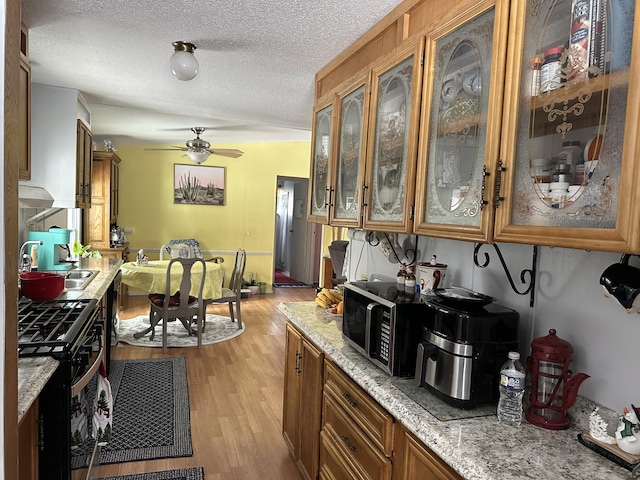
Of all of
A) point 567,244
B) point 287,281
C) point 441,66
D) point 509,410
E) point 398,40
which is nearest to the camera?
point 567,244

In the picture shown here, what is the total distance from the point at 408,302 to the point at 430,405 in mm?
360

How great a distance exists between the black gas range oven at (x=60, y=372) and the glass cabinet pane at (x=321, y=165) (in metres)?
1.39

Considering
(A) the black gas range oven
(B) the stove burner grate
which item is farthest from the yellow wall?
(A) the black gas range oven

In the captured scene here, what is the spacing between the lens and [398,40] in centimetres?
189

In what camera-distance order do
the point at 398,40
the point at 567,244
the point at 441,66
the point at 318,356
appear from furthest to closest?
the point at 318,356, the point at 398,40, the point at 441,66, the point at 567,244

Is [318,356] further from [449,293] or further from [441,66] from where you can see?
[441,66]

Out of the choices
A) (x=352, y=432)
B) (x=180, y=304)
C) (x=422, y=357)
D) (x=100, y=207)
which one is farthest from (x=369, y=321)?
(x=100, y=207)

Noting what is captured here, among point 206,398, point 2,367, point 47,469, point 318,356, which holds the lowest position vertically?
point 206,398

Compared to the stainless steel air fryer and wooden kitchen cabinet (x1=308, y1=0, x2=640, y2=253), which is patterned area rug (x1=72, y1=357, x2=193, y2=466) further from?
wooden kitchen cabinet (x1=308, y1=0, x2=640, y2=253)

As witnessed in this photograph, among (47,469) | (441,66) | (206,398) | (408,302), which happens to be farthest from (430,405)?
(206,398)

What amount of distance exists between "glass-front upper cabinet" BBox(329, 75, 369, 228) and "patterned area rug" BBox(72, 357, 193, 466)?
1606 millimetres

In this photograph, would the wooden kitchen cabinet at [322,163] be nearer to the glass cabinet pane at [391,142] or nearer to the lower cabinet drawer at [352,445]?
the glass cabinet pane at [391,142]

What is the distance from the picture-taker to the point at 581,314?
138 cm

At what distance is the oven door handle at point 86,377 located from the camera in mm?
1733
